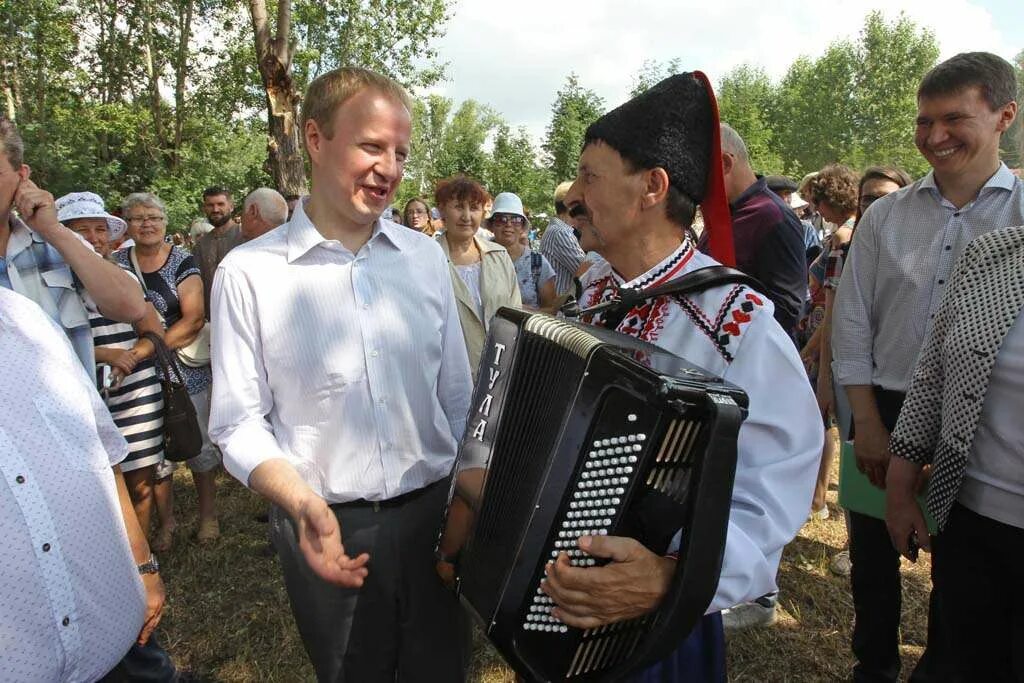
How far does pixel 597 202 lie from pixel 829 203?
417cm

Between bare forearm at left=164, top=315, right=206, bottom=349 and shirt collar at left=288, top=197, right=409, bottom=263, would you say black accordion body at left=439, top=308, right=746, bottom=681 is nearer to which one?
shirt collar at left=288, top=197, right=409, bottom=263

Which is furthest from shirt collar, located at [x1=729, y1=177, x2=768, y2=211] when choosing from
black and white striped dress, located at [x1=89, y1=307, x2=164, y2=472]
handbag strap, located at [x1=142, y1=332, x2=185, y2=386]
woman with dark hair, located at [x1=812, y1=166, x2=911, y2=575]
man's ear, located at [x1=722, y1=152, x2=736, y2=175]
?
black and white striped dress, located at [x1=89, y1=307, x2=164, y2=472]

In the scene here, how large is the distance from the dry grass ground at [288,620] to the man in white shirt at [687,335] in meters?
1.86

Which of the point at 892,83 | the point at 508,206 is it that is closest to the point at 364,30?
the point at 508,206

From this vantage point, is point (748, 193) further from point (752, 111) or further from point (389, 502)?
point (752, 111)

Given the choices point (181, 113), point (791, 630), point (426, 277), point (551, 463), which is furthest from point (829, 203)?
point (181, 113)

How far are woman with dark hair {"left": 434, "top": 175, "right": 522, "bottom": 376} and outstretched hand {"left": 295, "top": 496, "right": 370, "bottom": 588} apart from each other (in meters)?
2.69

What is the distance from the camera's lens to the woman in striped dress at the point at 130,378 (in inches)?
139

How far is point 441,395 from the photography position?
2105mm

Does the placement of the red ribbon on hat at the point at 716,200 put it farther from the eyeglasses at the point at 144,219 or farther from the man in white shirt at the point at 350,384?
the eyeglasses at the point at 144,219

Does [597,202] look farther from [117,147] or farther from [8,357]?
[117,147]

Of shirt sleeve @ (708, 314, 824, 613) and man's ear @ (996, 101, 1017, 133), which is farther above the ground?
man's ear @ (996, 101, 1017, 133)

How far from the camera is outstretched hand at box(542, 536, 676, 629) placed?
3.81 ft

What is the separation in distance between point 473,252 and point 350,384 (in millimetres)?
2793
